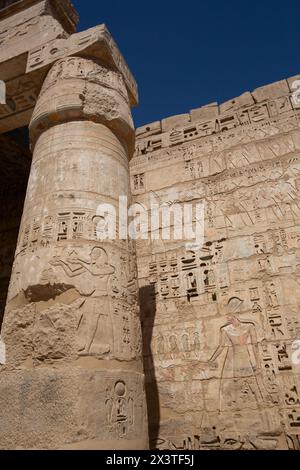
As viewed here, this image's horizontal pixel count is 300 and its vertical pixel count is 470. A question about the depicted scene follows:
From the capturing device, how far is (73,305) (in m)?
2.58

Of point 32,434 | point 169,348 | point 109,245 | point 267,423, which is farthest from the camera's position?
point 169,348

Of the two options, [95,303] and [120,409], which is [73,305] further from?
[120,409]

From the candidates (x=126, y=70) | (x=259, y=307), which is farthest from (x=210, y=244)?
(x=126, y=70)

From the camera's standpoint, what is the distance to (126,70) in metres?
4.51

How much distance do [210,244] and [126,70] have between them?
257cm

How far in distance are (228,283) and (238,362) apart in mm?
1020

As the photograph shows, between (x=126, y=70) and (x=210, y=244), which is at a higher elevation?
(x=126, y=70)

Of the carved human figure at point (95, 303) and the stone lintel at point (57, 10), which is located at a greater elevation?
the stone lintel at point (57, 10)

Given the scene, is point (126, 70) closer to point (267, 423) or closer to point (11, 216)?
point (267, 423)

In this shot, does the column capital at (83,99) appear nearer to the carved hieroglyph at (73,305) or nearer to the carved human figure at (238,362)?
the carved hieroglyph at (73,305)

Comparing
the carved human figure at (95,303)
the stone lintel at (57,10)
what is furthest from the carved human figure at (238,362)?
the stone lintel at (57,10)

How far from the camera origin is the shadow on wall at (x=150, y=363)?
4.52 meters

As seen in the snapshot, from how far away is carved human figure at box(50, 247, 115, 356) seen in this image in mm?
2490

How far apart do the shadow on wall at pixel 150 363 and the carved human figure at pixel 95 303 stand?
248cm
